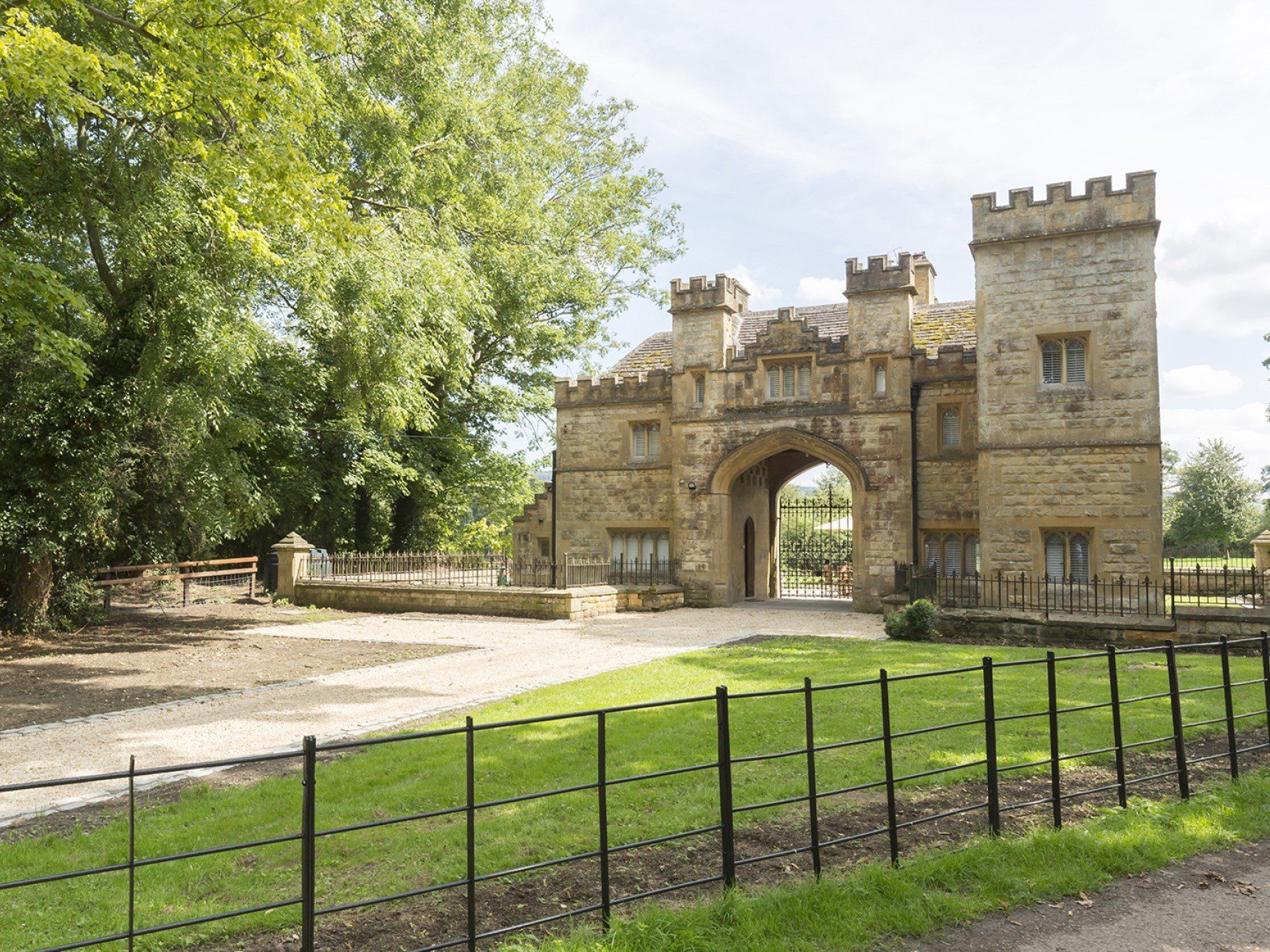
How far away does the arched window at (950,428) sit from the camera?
2027 centimetres

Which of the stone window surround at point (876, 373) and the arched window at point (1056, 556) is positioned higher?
the stone window surround at point (876, 373)

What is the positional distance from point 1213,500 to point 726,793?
146 feet

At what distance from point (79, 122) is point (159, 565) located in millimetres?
12849

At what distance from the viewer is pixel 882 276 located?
20656 millimetres

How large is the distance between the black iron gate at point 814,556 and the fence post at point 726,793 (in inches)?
759

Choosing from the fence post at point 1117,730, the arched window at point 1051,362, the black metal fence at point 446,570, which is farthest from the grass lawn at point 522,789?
the black metal fence at point 446,570

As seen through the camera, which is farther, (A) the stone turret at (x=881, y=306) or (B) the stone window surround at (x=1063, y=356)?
(A) the stone turret at (x=881, y=306)

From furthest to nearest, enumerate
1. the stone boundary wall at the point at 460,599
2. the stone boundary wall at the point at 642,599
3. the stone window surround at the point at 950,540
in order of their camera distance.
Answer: the stone boundary wall at the point at 642,599, the stone window surround at the point at 950,540, the stone boundary wall at the point at 460,599

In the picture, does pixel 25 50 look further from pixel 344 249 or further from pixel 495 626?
pixel 495 626

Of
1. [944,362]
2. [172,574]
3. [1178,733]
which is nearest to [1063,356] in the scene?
[944,362]

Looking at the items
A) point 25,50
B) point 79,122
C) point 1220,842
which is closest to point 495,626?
point 79,122

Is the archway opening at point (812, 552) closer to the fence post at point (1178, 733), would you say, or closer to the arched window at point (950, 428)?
the arched window at point (950, 428)

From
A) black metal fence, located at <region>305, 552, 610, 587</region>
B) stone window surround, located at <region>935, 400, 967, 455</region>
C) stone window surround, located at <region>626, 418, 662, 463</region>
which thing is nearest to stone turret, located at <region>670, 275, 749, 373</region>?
stone window surround, located at <region>626, 418, 662, 463</region>

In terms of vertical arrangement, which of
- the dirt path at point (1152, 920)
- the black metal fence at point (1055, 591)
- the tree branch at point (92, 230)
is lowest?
the dirt path at point (1152, 920)
